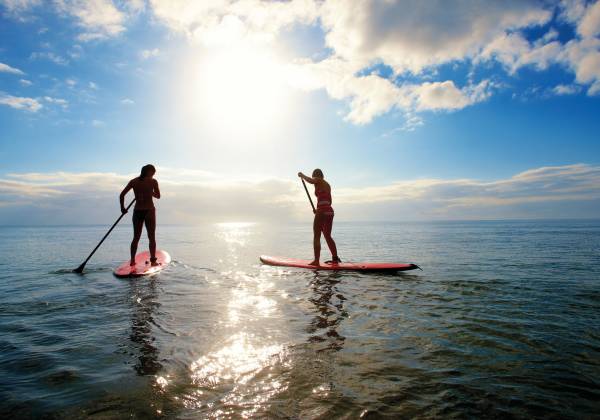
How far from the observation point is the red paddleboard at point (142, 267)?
32.8 feet

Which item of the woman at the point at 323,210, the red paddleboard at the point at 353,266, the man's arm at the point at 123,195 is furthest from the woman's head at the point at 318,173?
the man's arm at the point at 123,195

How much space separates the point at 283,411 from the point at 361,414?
652 millimetres

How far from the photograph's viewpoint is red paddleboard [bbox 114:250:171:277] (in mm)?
9996

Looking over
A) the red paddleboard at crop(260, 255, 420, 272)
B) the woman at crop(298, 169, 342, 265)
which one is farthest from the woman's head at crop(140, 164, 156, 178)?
the red paddleboard at crop(260, 255, 420, 272)

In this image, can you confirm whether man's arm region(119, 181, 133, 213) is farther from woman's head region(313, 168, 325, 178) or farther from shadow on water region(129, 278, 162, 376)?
woman's head region(313, 168, 325, 178)

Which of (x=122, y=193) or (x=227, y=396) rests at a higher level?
(x=122, y=193)

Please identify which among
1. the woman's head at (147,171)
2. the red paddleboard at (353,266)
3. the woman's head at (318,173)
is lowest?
the red paddleboard at (353,266)

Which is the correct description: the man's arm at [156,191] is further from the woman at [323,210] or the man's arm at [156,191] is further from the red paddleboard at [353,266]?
the woman at [323,210]

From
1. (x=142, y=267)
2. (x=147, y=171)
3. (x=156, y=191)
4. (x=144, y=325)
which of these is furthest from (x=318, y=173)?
(x=144, y=325)

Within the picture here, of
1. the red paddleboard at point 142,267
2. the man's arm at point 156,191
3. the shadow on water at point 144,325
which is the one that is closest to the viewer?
the shadow on water at point 144,325

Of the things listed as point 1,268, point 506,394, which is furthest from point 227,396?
point 1,268

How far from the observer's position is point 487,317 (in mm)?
5391

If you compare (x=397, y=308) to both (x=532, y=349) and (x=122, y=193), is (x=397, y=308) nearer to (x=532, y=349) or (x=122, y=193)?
(x=532, y=349)

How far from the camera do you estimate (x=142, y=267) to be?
10953mm
